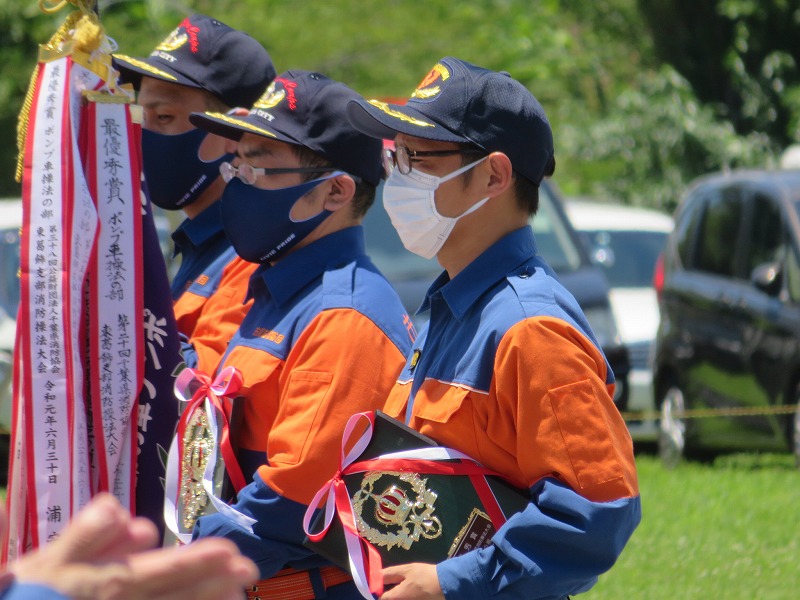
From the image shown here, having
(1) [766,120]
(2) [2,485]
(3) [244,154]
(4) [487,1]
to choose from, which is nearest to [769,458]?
(2) [2,485]

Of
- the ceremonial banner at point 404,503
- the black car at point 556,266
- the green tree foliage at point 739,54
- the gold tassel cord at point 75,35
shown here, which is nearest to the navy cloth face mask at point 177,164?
the gold tassel cord at point 75,35

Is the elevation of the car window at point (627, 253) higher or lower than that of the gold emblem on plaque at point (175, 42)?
lower

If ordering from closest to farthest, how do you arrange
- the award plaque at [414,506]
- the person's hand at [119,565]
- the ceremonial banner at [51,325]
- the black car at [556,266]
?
the person's hand at [119,565]
the award plaque at [414,506]
the ceremonial banner at [51,325]
the black car at [556,266]

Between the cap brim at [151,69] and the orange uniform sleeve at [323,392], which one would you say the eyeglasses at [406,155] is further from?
the cap brim at [151,69]

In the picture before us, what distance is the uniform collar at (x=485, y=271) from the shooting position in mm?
2676

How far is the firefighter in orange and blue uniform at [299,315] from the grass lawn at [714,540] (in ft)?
9.04

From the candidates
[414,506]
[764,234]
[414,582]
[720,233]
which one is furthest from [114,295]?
[720,233]

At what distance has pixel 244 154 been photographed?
3387mm

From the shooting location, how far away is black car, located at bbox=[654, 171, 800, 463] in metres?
8.22

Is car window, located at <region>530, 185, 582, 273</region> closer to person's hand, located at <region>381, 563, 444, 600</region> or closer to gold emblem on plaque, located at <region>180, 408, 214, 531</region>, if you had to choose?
gold emblem on plaque, located at <region>180, 408, 214, 531</region>

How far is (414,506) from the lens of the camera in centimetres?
254

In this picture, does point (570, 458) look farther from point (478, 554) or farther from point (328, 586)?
point (328, 586)

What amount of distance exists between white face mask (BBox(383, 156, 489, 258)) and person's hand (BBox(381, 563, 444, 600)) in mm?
714

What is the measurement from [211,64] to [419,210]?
1375 millimetres
